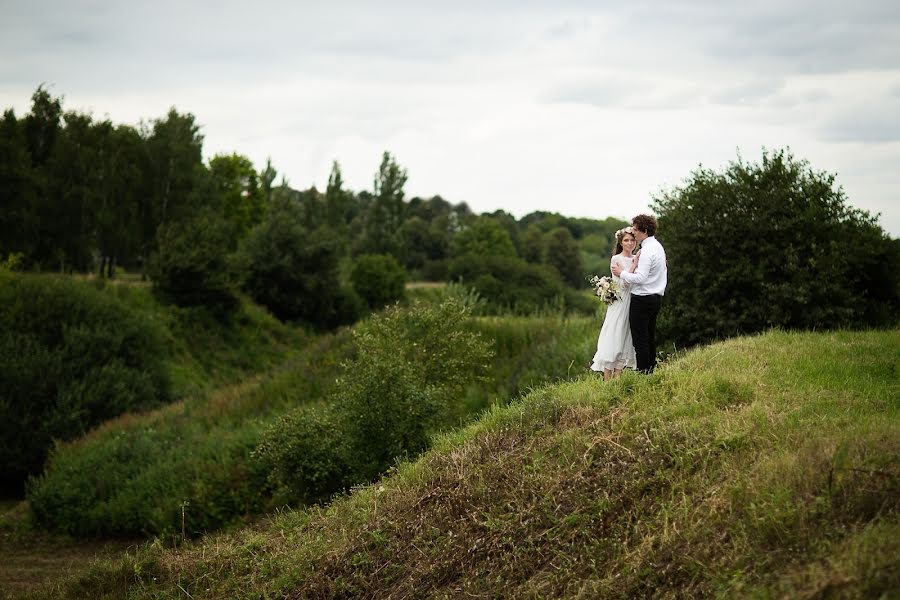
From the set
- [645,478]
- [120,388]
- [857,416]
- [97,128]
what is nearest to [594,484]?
[645,478]

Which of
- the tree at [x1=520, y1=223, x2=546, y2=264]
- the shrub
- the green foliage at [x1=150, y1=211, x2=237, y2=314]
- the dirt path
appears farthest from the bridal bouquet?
the tree at [x1=520, y1=223, x2=546, y2=264]

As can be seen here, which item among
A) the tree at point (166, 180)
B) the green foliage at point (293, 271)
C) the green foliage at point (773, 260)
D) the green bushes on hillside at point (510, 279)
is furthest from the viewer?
the green bushes on hillside at point (510, 279)

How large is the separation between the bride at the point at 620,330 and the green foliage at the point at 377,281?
62.3m

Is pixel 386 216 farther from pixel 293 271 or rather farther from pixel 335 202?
pixel 293 271

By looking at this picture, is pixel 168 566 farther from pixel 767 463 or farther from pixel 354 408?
pixel 767 463

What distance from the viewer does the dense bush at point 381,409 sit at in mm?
15812

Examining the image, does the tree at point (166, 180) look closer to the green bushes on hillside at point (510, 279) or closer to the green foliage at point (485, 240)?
the green bushes on hillside at point (510, 279)

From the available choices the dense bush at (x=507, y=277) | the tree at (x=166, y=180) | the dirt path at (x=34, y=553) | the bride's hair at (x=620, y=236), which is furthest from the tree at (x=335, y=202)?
the bride's hair at (x=620, y=236)

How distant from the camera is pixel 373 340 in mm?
17906

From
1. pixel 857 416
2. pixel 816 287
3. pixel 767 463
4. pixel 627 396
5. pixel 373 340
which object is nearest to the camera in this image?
pixel 767 463

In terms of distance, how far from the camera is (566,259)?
355 feet

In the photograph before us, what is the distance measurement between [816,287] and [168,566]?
12.3 meters

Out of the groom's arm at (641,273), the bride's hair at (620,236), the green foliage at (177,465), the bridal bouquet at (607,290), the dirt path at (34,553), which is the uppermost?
the bride's hair at (620,236)

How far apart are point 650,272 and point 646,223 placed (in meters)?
0.78
